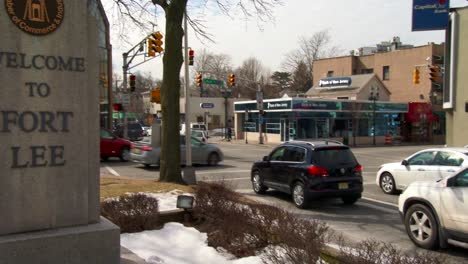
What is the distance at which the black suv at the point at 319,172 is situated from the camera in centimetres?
1125

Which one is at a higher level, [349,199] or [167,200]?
[167,200]

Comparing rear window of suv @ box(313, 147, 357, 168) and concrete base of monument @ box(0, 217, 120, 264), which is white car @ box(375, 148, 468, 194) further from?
concrete base of monument @ box(0, 217, 120, 264)

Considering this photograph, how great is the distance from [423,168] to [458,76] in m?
11.9

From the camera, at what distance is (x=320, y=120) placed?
4419 cm

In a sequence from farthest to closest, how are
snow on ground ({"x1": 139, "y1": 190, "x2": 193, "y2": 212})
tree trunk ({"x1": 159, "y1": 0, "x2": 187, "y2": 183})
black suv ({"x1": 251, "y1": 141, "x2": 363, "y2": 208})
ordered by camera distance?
tree trunk ({"x1": 159, "y1": 0, "x2": 187, "y2": 183})
black suv ({"x1": 251, "y1": 141, "x2": 363, "y2": 208})
snow on ground ({"x1": 139, "y1": 190, "x2": 193, "y2": 212})

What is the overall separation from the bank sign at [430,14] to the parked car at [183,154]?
Answer: 37.9ft

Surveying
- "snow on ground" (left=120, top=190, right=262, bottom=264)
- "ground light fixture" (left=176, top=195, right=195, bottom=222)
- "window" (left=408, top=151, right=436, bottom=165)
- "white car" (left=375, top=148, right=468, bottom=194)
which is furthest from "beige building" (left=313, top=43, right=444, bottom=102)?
"snow on ground" (left=120, top=190, right=262, bottom=264)

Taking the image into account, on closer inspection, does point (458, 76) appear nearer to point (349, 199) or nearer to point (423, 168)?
point (423, 168)

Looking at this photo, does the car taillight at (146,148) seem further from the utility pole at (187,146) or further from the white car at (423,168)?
the white car at (423,168)

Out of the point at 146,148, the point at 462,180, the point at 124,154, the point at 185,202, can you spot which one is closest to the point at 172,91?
the point at 185,202

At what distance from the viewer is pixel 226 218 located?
655 centimetres

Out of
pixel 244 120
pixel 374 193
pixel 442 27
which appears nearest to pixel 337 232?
pixel 374 193

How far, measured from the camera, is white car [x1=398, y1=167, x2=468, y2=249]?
6.88m

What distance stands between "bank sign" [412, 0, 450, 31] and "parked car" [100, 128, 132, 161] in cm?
1547
